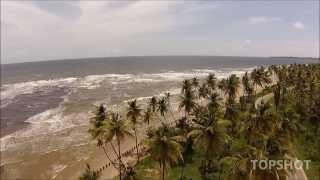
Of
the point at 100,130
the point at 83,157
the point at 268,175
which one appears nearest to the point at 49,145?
the point at 83,157


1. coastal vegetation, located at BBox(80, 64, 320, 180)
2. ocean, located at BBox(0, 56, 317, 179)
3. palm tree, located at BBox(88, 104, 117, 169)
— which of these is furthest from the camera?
ocean, located at BBox(0, 56, 317, 179)

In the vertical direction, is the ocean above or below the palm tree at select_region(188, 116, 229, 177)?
below

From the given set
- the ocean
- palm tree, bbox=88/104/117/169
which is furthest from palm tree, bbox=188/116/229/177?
the ocean

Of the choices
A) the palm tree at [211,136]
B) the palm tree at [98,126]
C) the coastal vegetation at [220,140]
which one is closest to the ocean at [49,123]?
the coastal vegetation at [220,140]

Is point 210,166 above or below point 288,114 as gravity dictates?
below

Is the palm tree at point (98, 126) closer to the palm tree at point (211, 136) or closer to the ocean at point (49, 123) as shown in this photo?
the ocean at point (49, 123)

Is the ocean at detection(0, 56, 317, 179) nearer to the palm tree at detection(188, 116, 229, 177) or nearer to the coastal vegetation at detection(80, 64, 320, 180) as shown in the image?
the coastal vegetation at detection(80, 64, 320, 180)

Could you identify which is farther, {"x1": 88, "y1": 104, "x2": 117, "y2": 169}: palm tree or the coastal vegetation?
{"x1": 88, "y1": 104, "x2": 117, "y2": 169}: palm tree

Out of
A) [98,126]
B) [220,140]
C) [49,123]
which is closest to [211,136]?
[220,140]

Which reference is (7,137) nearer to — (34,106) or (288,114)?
(34,106)

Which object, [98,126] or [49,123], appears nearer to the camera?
[98,126]

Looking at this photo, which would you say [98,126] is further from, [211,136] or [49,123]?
[49,123]
